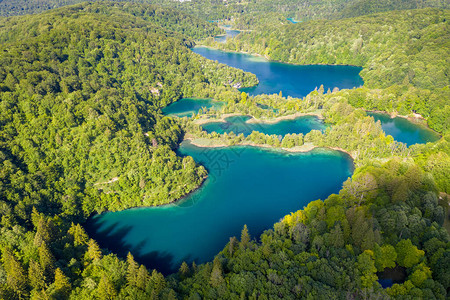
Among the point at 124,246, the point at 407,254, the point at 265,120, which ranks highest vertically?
the point at 407,254

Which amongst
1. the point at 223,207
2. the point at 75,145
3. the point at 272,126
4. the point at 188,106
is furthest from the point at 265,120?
the point at 75,145

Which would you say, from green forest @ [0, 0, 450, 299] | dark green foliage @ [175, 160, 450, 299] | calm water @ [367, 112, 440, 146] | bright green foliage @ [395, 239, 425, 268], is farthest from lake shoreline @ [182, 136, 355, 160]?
bright green foliage @ [395, 239, 425, 268]

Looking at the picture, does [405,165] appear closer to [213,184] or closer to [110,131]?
[213,184]

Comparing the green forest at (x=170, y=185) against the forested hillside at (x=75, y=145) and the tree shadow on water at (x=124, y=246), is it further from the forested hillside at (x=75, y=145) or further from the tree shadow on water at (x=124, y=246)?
the tree shadow on water at (x=124, y=246)

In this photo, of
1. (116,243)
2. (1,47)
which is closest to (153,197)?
(116,243)

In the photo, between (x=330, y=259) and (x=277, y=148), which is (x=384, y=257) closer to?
(x=330, y=259)

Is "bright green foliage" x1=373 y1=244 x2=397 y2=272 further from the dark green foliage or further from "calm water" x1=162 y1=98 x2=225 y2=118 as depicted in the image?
"calm water" x1=162 y1=98 x2=225 y2=118
